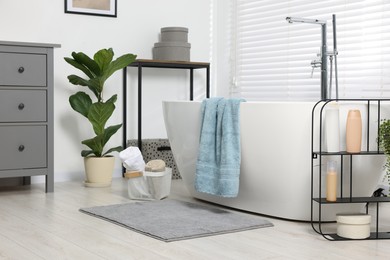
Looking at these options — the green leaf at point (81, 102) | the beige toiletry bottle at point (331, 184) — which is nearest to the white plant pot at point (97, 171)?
the green leaf at point (81, 102)

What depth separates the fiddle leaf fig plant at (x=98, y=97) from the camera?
4094mm

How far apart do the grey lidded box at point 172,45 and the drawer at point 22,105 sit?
112 centimetres

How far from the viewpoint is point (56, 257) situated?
2346 millimetres

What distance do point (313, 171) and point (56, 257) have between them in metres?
1.23

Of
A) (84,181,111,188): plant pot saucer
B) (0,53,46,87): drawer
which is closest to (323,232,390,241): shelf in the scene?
(84,181,111,188): plant pot saucer

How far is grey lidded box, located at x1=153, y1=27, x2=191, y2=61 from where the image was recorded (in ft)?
15.2

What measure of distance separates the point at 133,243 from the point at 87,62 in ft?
5.88

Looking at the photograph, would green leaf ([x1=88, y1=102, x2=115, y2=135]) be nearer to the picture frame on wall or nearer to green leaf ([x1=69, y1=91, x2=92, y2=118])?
green leaf ([x1=69, y1=91, x2=92, y2=118])

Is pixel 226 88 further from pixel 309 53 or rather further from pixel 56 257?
pixel 56 257

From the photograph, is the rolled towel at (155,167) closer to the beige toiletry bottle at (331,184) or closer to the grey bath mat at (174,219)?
the grey bath mat at (174,219)

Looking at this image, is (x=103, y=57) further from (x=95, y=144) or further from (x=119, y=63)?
(x=95, y=144)

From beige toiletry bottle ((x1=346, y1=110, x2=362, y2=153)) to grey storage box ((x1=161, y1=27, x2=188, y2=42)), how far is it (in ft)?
7.06

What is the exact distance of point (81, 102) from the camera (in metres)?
4.20

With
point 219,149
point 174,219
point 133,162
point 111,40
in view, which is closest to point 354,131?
point 219,149
